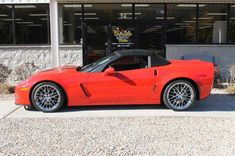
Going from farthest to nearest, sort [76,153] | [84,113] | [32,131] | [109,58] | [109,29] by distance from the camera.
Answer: [109,29]
[109,58]
[84,113]
[32,131]
[76,153]

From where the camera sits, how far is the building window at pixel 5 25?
12193 mm

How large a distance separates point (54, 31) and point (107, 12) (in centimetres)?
204

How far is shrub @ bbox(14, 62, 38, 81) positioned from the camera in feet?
39.2

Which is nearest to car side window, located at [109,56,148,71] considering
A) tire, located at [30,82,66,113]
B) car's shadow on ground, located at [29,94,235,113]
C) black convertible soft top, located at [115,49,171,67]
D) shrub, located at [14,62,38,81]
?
black convertible soft top, located at [115,49,171,67]

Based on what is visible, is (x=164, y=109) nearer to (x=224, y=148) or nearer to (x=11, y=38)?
(x=224, y=148)

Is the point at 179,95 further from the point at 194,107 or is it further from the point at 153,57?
the point at 153,57

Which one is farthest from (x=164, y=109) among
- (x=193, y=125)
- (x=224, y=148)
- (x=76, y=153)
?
(x=76, y=153)

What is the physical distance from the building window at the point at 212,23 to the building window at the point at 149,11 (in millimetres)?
1473

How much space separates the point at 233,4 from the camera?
1222cm

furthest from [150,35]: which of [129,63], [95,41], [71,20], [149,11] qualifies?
[129,63]

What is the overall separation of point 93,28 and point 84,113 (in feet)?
18.7

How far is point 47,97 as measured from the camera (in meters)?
7.10

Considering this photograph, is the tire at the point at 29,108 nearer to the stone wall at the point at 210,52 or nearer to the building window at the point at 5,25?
the building window at the point at 5,25

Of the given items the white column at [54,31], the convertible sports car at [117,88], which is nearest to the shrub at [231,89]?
the convertible sports car at [117,88]
